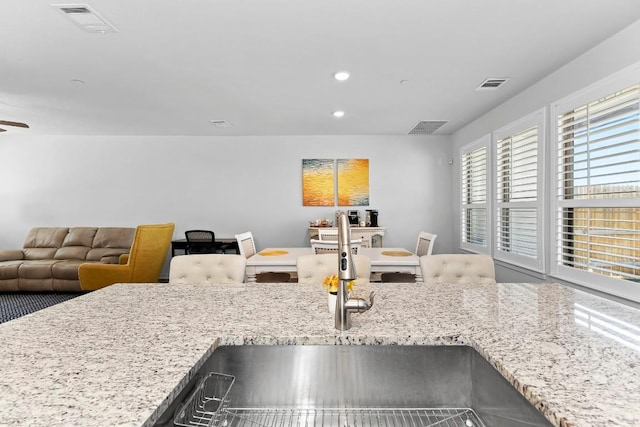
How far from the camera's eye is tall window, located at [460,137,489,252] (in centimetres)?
471

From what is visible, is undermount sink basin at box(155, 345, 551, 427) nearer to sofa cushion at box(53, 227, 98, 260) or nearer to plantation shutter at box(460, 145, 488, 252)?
plantation shutter at box(460, 145, 488, 252)

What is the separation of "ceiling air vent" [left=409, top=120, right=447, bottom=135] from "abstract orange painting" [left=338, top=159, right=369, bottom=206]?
35.8 inches

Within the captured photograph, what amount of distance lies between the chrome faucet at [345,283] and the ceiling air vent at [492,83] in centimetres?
317

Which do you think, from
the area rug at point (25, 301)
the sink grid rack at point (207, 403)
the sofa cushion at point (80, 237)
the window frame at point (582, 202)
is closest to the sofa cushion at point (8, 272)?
the area rug at point (25, 301)

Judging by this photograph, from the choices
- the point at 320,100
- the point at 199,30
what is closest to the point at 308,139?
the point at 320,100

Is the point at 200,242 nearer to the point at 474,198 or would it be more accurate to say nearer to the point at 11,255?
the point at 11,255

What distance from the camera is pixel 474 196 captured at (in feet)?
16.7

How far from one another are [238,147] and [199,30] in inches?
141

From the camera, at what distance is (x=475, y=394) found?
95cm

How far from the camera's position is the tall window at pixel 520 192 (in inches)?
136

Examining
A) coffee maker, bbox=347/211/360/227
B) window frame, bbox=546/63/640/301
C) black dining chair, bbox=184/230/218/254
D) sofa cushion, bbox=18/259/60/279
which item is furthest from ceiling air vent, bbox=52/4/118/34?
coffee maker, bbox=347/211/360/227

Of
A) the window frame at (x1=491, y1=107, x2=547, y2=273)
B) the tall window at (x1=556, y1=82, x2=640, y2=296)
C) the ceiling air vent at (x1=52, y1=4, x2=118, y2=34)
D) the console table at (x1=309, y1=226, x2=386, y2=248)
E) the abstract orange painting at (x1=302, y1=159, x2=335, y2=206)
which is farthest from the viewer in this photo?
the abstract orange painting at (x1=302, y1=159, x2=335, y2=206)

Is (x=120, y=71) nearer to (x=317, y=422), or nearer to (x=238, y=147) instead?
(x=238, y=147)

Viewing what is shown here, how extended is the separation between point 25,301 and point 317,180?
435 centimetres
